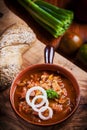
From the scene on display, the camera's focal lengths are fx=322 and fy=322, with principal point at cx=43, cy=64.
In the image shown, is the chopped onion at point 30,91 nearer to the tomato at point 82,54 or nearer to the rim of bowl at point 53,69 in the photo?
the rim of bowl at point 53,69

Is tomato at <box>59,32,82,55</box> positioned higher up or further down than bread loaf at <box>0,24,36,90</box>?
further down

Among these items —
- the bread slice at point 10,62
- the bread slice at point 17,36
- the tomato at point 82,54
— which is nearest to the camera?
the bread slice at point 10,62

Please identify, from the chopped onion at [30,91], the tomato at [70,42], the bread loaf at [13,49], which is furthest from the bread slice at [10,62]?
the tomato at [70,42]

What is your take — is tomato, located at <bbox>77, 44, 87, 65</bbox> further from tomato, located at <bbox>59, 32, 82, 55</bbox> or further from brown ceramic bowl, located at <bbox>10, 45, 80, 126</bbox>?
brown ceramic bowl, located at <bbox>10, 45, 80, 126</bbox>

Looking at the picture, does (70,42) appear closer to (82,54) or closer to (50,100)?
(82,54)

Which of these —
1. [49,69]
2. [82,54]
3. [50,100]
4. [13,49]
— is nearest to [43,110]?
[50,100]

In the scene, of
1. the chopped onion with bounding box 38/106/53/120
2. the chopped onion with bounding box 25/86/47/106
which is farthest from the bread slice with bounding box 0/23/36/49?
the chopped onion with bounding box 38/106/53/120
